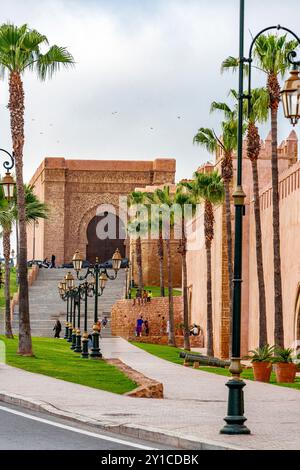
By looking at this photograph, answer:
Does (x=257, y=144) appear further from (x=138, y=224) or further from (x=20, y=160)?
(x=138, y=224)

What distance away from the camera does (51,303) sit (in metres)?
74.1

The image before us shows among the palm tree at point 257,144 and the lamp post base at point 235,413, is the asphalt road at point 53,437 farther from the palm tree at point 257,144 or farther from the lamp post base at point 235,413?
the palm tree at point 257,144

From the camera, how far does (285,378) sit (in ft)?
94.0

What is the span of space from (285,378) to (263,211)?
17.3m

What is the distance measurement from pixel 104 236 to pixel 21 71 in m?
69.6

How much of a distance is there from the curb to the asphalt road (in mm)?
139

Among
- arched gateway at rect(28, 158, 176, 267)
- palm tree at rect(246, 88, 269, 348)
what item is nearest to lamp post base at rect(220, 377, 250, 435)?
palm tree at rect(246, 88, 269, 348)

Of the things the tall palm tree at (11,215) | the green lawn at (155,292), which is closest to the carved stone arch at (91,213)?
the green lawn at (155,292)

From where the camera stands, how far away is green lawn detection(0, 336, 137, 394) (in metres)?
23.9

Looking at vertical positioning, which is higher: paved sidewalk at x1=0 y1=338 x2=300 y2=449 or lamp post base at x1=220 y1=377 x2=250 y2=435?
lamp post base at x1=220 y1=377 x2=250 y2=435

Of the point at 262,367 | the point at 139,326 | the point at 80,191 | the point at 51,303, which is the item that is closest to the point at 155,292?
the point at 51,303

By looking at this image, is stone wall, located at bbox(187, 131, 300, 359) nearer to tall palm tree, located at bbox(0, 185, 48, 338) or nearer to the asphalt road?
tall palm tree, located at bbox(0, 185, 48, 338)

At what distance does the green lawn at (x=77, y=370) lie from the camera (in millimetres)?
23891

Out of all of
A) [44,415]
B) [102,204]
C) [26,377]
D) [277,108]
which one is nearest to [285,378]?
[26,377]
